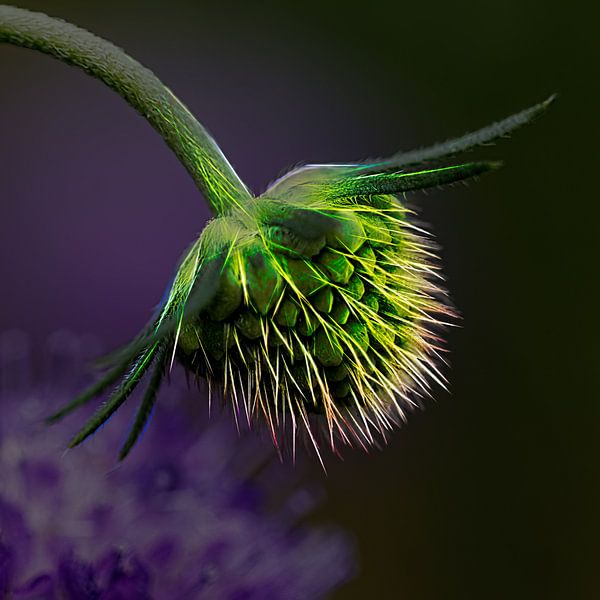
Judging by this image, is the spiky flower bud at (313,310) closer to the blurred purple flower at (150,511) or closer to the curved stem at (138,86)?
the curved stem at (138,86)

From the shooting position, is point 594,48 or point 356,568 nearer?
point 356,568

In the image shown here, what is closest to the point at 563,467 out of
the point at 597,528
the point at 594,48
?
the point at 597,528

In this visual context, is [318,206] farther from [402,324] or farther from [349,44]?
[349,44]

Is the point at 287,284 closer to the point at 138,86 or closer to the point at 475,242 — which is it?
the point at 138,86

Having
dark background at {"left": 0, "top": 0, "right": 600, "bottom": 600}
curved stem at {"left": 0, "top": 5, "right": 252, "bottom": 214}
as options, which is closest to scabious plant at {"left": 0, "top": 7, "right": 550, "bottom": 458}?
curved stem at {"left": 0, "top": 5, "right": 252, "bottom": 214}

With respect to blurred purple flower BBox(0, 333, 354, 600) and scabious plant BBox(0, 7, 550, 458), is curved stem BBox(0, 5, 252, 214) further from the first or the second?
blurred purple flower BBox(0, 333, 354, 600)

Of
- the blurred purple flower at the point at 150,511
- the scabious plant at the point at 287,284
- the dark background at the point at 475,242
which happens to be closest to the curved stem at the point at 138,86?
the scabious plant at the point at 287,284
